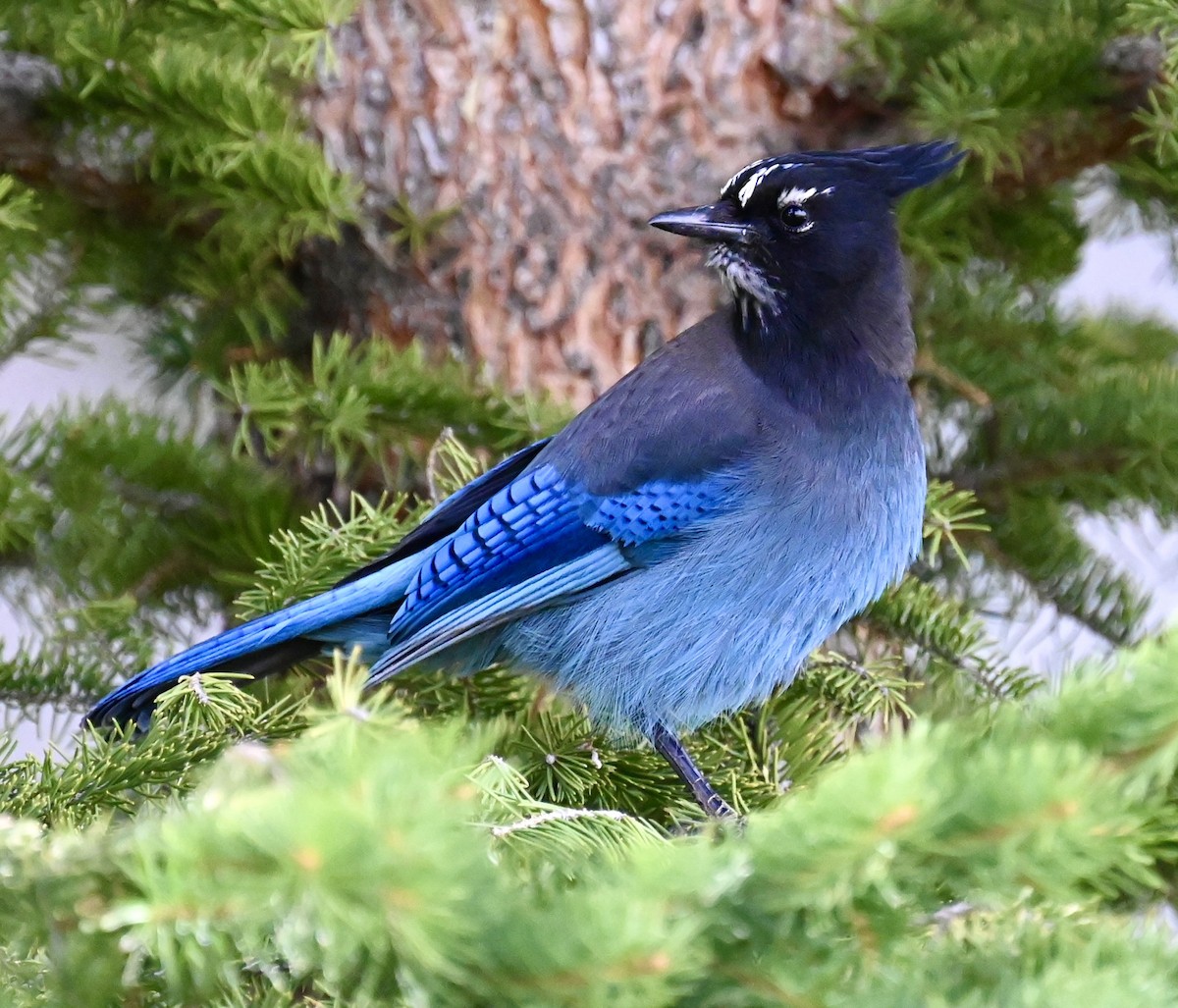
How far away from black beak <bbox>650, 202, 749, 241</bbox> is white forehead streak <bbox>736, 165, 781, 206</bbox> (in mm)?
25

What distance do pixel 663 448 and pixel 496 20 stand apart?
70 cm

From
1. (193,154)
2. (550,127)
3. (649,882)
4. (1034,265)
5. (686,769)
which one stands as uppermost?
(193,154)

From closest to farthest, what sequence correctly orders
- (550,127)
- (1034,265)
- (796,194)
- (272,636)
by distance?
1. (272,636)
2. (796,194)
3. (550,127)
4. (1034,265)

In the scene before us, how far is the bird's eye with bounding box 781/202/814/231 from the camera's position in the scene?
1.60 meters

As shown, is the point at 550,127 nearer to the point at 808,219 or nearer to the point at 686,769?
the point at 808,219

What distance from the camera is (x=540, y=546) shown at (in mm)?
1567

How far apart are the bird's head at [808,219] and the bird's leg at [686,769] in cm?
48

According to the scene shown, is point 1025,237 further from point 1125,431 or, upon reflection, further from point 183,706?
point 183,706

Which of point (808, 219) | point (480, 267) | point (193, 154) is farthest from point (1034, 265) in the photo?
point (193, 154)

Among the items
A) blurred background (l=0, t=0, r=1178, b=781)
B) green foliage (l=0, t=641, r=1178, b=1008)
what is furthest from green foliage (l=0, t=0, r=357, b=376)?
green foliage (l=0, t=641, r=1178, b=1008)

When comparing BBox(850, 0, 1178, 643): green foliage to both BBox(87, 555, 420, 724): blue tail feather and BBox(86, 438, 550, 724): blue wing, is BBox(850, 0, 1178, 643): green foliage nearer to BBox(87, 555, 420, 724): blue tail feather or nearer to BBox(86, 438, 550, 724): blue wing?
BBox(86, 438, 550, 724): blue wing

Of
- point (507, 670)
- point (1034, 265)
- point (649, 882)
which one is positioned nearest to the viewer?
point (649, 882)

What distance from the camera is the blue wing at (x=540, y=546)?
4.99 feet

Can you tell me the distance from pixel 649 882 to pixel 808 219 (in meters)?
1.12
